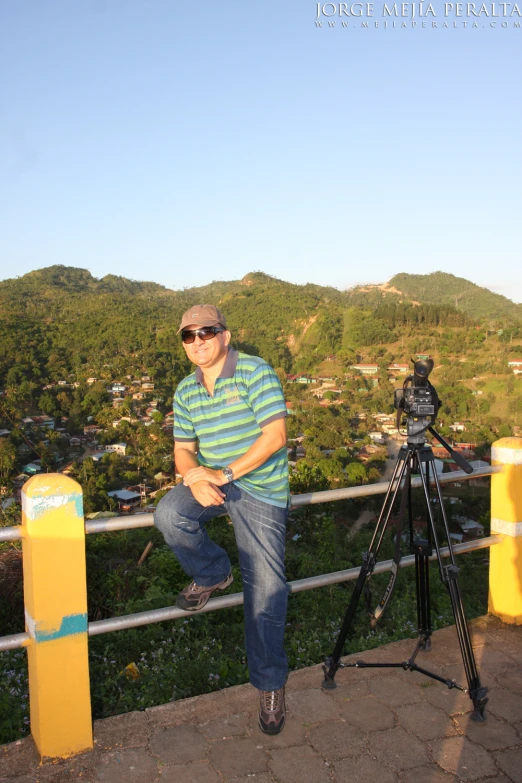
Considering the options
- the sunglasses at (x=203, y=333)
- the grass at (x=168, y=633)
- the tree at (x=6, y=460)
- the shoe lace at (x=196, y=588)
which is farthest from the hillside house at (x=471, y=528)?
Result: the sunglasses at (x=203, y=333)

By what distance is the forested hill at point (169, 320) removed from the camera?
4059 centimetres

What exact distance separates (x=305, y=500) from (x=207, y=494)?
0.62 metres

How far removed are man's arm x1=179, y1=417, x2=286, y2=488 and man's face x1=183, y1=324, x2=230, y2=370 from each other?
366 mm

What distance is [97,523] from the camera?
90.6 inches

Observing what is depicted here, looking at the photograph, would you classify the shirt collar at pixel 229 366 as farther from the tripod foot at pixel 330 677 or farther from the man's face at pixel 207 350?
the tripod foot at pixel 330 677

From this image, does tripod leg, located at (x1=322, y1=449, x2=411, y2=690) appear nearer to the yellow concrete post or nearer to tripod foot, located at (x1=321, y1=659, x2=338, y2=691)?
tripod foot, located at (x1=321, y1=659, x2=338, y2=691)

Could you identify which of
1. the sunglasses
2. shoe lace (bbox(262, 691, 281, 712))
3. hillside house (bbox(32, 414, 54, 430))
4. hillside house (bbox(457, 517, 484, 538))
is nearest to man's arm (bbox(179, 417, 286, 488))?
the sunglasses

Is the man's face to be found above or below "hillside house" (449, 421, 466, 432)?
above

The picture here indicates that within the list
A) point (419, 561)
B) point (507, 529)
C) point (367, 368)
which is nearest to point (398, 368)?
point (367, 368)

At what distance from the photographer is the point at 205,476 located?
2.29 m

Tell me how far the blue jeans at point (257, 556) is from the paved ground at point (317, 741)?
0.85ft

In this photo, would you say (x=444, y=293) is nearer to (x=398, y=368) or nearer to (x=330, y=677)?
(x=398, y=368)

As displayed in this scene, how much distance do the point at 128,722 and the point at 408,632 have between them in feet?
A: 7.02

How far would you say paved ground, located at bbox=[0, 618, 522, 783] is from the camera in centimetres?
213
